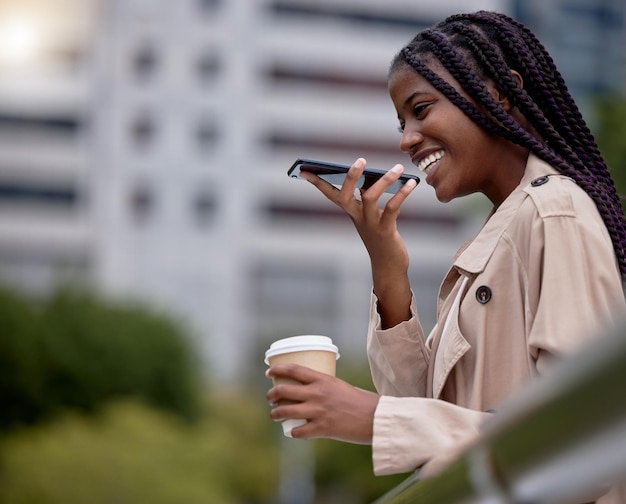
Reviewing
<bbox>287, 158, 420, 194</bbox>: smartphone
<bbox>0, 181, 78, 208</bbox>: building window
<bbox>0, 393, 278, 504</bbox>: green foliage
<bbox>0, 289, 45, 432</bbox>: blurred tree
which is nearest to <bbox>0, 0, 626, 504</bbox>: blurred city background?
<bbox>0, 181, 78, 208</bbox>: building window

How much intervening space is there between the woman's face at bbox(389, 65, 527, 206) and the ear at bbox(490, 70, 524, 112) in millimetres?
56

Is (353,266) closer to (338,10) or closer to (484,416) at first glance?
(338,10)

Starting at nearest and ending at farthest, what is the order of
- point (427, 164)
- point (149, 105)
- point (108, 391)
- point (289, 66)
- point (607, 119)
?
point (427, 164)
point (607, 119)
point (108, 391)
point (149, 105)
point (289, 66)

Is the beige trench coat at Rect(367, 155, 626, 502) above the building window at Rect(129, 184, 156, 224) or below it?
below

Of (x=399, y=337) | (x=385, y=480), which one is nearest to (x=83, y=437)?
(x=385, y=480)

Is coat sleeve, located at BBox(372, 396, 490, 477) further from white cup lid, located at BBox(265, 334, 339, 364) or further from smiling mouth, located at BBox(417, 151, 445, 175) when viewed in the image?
smiling mouth, located at BBox(417, 151, 445, 175)

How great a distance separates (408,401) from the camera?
1.39 meters

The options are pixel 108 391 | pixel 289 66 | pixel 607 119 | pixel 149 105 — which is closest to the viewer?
pixel 607 119

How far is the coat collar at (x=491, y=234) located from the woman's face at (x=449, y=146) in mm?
108

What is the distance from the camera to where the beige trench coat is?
1363 millimetres

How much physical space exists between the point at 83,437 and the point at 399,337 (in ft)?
68.0

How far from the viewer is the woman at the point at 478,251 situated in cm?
139

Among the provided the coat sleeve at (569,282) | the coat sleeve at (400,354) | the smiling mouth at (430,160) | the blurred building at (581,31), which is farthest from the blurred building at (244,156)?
the coat sleeve at (569,282)

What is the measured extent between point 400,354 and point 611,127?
23.9ft
